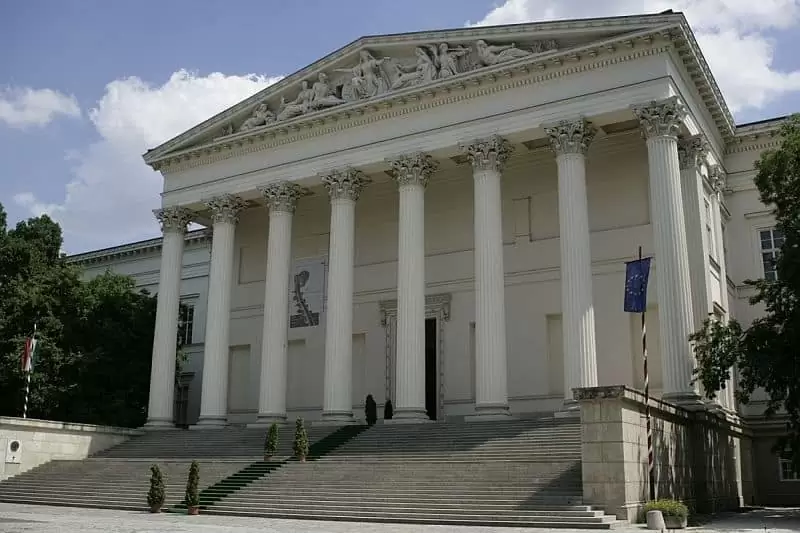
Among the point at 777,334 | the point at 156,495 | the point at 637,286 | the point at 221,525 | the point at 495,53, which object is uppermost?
the point at 495,53

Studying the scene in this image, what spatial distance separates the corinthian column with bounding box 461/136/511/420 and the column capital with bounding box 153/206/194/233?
1429 centimetres

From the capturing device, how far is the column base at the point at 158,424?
113ft

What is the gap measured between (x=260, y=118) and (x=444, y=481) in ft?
63.7

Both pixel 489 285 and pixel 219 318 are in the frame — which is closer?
pixel 489 285

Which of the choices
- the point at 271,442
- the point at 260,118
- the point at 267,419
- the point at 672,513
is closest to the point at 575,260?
the point at 672,513

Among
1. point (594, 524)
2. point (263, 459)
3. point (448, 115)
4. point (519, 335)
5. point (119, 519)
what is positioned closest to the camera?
point (594, 524)

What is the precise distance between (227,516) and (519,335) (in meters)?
14.9

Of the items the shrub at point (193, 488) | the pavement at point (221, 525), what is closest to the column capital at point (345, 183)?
the shrub at point (193, 488)

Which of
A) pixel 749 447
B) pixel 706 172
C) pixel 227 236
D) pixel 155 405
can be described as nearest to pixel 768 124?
pixel 706 172

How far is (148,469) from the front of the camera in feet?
91.6

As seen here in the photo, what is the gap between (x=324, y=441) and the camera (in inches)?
1102

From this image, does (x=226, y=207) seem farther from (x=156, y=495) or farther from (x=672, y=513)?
(x=672, y=513)

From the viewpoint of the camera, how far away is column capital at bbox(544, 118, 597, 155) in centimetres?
2733

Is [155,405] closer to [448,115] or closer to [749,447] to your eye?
[448,115]
